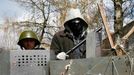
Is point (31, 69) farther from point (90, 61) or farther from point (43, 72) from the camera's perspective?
point (90, 61)

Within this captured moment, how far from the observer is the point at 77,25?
4.68 m

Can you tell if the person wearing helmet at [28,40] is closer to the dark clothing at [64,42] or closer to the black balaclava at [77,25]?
the dark clothing at [64,42]

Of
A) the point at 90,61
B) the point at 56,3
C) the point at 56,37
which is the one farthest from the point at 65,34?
the point at 56,3

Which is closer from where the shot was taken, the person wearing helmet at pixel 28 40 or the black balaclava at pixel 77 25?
the black balaclava at pixel 77 25

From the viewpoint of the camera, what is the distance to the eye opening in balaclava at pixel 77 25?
4.66 metres

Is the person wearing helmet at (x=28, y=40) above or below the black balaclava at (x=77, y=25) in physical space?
below

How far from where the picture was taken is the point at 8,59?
396 cm

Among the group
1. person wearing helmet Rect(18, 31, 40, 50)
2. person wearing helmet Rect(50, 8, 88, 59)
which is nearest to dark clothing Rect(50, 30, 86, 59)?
person wearing helmet Rect(50, 8, 88, 59)

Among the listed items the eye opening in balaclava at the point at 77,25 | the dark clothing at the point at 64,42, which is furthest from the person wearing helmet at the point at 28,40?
the eye opening in balaclava at the point at 77,25

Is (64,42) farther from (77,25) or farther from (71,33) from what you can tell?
(77,25)

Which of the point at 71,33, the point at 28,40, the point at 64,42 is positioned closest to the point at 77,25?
the point at 71,33

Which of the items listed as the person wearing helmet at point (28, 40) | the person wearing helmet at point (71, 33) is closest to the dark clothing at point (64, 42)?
the person wearing helmet at point (71, 33)

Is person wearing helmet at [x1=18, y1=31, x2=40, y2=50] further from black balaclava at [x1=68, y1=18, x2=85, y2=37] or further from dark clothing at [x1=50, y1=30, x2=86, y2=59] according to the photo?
black balaclava at [x1=68, y1=18, x2=85, y2=37]

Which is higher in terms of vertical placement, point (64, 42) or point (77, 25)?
point (77, 25)
